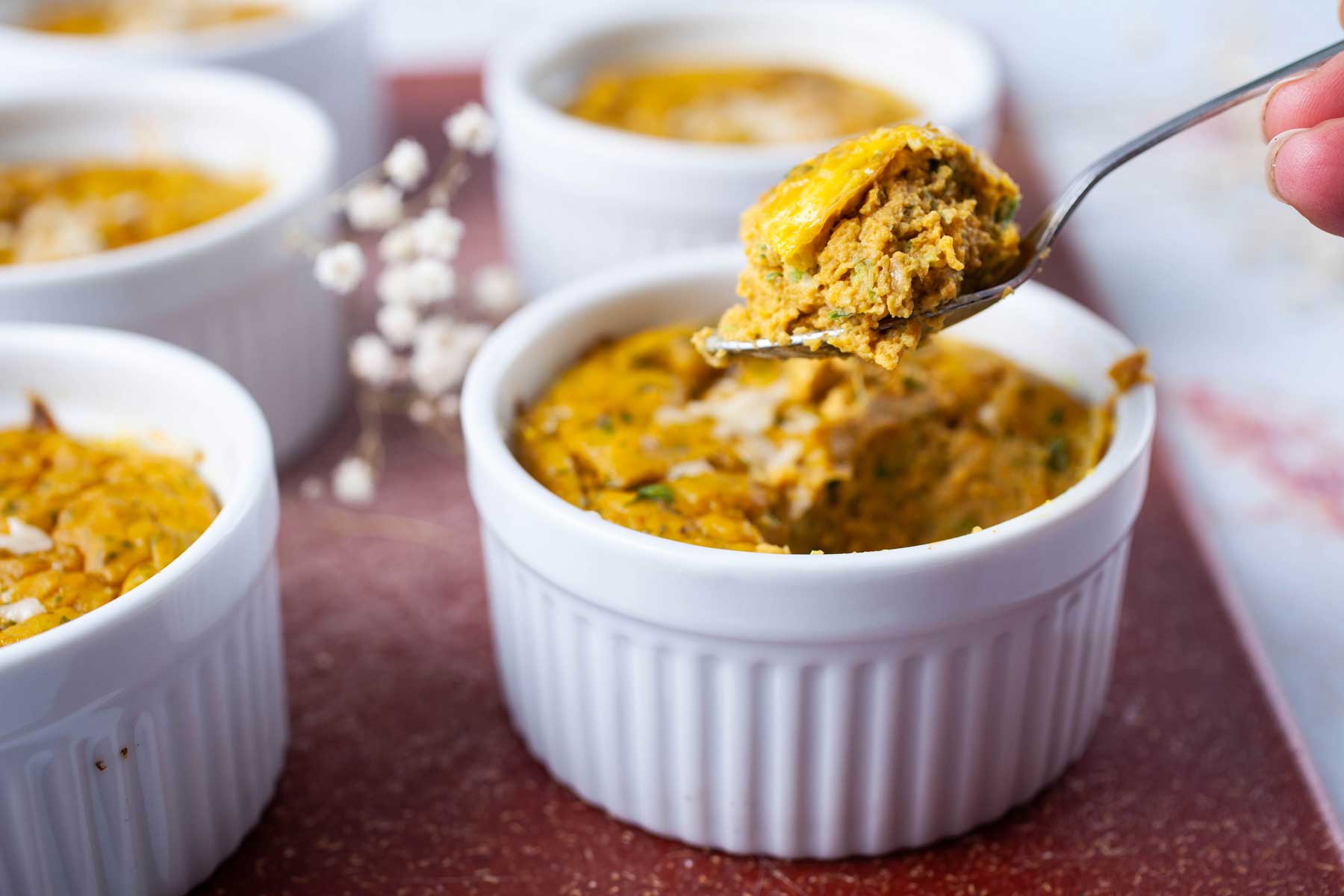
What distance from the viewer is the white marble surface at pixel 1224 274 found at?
242 centimetres

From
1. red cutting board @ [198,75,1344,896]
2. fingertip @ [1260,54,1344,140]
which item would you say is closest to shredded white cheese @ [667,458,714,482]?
red cutting board @ [198,75,1344,896]

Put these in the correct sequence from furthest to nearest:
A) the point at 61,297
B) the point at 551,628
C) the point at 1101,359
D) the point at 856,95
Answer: the point at 856,95 < the point at 61,297 < the point at 1101,359 < the point at 551,628

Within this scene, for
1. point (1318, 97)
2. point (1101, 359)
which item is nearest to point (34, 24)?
point (1101, 359)

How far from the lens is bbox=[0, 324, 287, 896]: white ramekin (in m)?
1.58

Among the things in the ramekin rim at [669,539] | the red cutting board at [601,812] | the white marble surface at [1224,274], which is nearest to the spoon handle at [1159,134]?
the ramekin rim at [669,539]

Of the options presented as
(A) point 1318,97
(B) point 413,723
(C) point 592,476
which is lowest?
(B) point 413,723

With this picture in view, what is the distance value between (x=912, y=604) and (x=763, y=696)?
20 centimetres

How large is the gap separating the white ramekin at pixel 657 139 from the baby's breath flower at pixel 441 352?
414 mm

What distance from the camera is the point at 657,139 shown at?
290 centimetres

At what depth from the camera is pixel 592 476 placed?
1937 millimetres

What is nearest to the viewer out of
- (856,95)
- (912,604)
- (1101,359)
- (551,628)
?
(912,604)

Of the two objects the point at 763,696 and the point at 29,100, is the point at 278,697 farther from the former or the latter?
the point at 29,100

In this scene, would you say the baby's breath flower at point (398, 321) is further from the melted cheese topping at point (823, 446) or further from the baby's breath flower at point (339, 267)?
the melted cheese topping at point (823, 446)

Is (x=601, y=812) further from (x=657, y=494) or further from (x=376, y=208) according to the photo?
(x=376, y=208)
